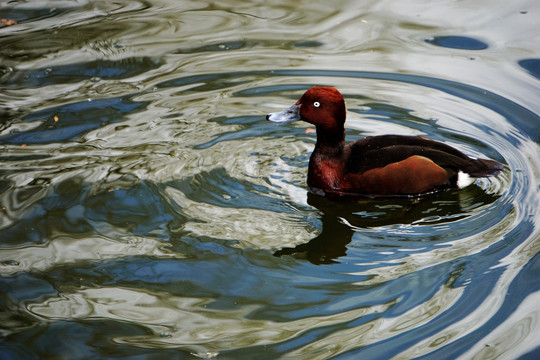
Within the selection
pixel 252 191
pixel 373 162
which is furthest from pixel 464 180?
pixel 252 191

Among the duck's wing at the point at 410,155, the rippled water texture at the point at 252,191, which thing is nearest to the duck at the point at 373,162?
the duck's wing at the point at 410,155

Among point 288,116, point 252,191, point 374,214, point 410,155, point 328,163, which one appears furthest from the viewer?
point 288,116

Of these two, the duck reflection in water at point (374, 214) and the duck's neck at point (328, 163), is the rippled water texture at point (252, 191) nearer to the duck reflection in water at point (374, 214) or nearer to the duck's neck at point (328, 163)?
the duck reflection in water at point (374, 214)

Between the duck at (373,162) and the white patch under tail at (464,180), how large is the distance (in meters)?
0.02

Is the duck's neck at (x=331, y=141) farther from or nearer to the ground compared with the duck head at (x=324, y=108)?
nearer to the ground

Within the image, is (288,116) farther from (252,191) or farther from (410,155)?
(410,155)

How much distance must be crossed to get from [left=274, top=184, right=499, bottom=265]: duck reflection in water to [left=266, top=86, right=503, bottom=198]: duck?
0.31ft

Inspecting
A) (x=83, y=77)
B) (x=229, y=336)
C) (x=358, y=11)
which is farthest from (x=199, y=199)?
(x=358, y=11)

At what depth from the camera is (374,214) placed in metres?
5.84

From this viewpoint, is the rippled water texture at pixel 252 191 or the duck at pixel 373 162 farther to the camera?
the duck at pixel 373 162

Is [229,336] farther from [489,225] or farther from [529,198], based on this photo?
[529,198]

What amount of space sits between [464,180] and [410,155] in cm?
54

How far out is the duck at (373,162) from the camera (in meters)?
5.96

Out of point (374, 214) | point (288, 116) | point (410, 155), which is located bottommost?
point (374, 214)
